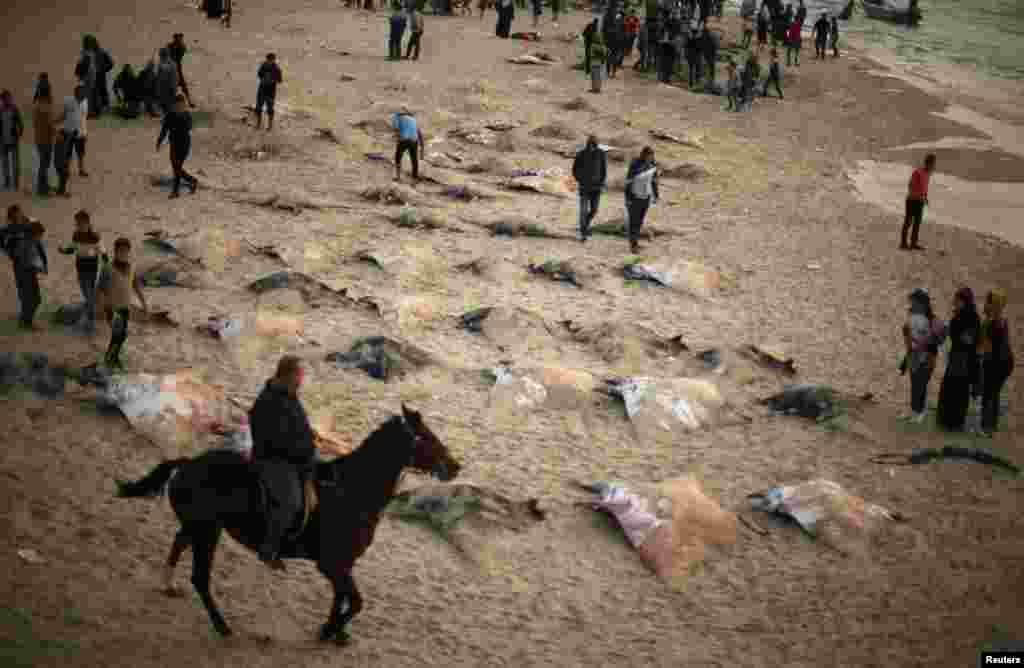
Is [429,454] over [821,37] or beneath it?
beneath

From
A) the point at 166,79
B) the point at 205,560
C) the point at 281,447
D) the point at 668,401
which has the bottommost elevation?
the point at 668,401

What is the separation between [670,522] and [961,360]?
3859 mm

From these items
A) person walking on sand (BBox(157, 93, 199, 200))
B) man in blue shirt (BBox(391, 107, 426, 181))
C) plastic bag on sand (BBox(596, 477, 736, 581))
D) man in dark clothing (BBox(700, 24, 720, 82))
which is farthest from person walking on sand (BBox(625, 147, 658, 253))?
man in dark clothing (BBox(700, 24, 720, 82))

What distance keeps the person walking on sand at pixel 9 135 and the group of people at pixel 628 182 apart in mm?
7101

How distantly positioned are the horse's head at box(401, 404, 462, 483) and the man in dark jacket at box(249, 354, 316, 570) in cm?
54

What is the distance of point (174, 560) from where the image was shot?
606cm

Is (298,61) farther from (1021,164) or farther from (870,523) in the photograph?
(870,523)

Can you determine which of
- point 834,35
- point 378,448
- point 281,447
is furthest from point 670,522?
point 834,35

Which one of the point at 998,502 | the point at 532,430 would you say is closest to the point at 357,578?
the point at 532,430

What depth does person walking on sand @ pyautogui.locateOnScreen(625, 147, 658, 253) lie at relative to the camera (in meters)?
14.2

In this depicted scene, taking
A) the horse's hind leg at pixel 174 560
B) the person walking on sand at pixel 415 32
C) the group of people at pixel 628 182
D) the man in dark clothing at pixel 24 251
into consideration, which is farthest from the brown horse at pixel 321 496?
the person walking on sand at pixel 415 32

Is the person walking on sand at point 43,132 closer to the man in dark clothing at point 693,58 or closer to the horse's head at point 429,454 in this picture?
the horse's head at point 429,454

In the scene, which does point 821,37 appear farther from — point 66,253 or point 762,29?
point 66,253

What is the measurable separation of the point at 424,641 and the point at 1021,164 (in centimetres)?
2198
